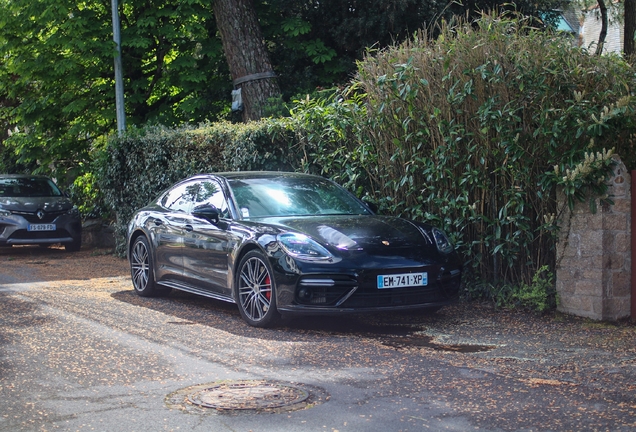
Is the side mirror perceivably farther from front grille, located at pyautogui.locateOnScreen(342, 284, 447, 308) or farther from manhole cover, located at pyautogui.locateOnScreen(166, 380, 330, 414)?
manhole cover, located at pyautogui.locateOnScreen(166, 380, 330, 414)

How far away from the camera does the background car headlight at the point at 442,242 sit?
8172 millimetres

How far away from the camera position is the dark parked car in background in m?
17.0

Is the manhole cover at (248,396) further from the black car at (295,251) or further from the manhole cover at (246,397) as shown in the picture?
the black car at (295,251)

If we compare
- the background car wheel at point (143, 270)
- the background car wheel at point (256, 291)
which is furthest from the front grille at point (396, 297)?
the background car wheel at point (143, 270)

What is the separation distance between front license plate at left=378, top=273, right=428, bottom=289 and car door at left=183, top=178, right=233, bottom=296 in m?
1.68

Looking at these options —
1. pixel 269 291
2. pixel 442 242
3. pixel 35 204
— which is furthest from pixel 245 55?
pixel 269 291

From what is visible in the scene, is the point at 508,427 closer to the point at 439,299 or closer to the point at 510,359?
the point at 510,359

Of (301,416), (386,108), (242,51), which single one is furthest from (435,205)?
(242,51)

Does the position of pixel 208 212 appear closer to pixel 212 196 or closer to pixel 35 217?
pixel 212 196

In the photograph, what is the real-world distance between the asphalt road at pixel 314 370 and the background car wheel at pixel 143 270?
81 cm

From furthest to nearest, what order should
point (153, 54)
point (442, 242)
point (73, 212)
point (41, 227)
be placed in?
point (153, 54) < point (73, 212) < point (41, 227) < point (442, 242)

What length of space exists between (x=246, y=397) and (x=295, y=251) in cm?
250

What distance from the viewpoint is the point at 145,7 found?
19328mm

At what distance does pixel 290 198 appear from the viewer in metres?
8.96
